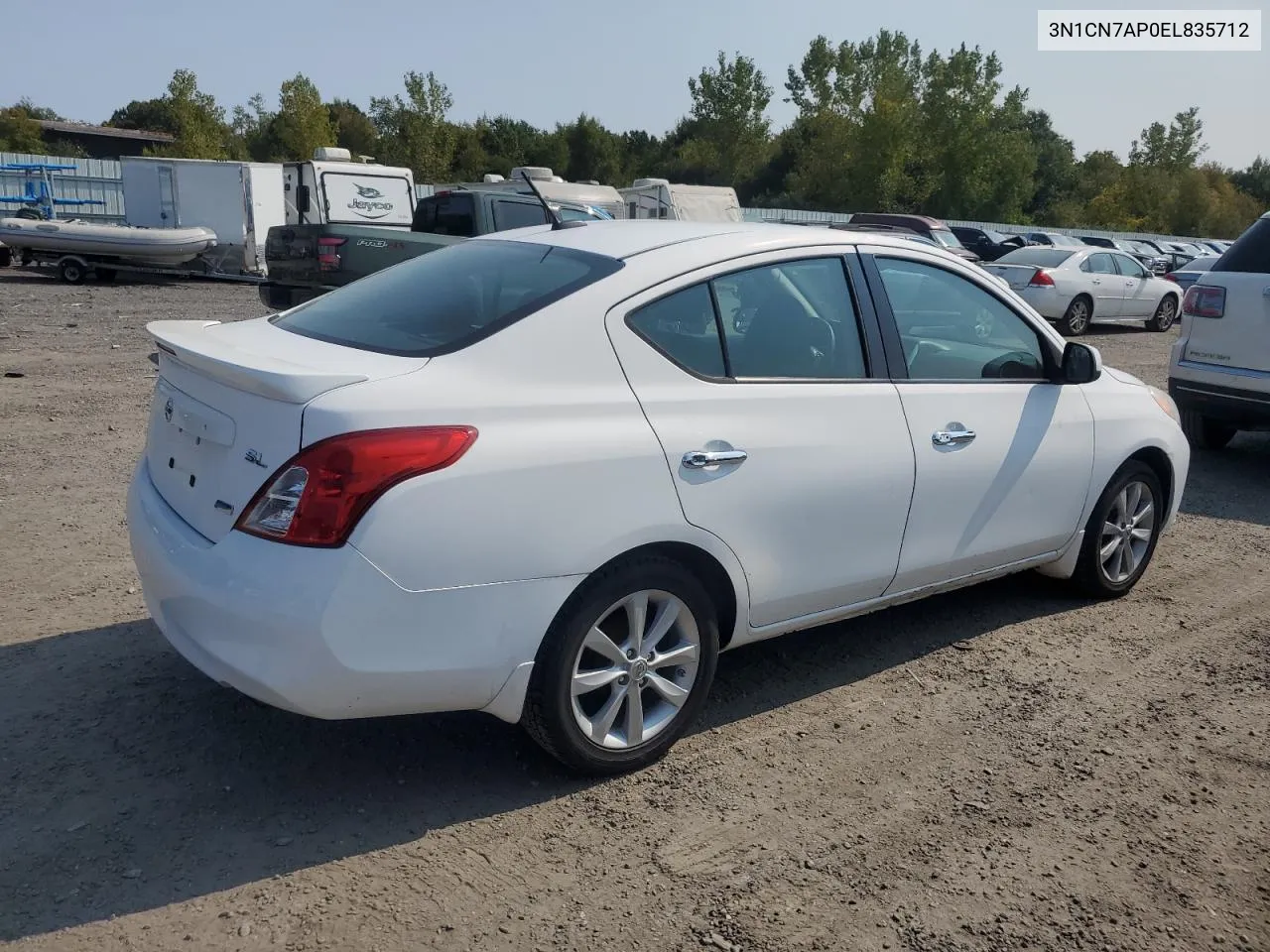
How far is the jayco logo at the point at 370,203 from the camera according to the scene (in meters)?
19.8

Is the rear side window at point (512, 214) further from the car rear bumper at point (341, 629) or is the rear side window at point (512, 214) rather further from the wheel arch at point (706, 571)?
the car rear bumper at point (341, 629)

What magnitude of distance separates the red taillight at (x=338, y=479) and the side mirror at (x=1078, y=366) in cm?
293

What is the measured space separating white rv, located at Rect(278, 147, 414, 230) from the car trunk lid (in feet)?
53.0

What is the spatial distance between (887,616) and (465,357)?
2.61 metres

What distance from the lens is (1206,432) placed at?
29.4ft

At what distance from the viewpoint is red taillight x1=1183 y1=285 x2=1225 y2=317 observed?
314 inches

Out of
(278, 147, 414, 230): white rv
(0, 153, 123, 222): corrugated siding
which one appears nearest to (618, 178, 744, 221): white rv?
(278, 147, 414, 230): white rv

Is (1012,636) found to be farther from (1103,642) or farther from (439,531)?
(439,531)

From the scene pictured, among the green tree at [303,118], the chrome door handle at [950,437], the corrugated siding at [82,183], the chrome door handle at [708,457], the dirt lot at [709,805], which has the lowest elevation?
the dirt lot at [709,805]

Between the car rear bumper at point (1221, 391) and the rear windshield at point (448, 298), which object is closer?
the rear windshield at point (448, 298)

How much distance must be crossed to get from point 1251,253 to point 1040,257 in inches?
463

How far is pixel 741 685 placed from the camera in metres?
4.16

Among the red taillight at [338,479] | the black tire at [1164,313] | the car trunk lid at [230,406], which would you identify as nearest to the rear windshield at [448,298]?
the car trunk lid at [230,406]

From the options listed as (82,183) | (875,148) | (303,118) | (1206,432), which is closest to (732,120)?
(875,148)
